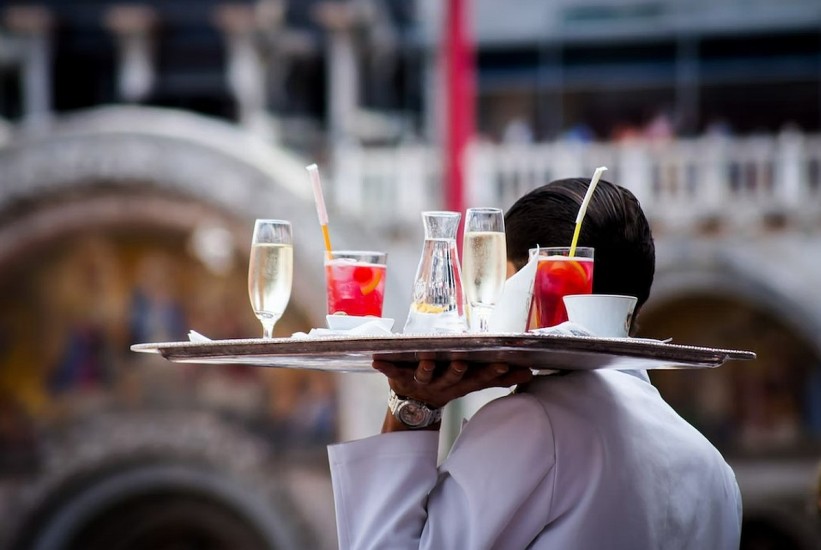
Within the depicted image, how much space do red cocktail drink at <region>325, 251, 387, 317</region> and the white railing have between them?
9.20m

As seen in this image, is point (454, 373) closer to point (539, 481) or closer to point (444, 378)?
point (444, 378)

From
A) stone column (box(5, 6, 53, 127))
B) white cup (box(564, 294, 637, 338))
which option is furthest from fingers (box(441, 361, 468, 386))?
stone column (box(5, 6, 53, 127))

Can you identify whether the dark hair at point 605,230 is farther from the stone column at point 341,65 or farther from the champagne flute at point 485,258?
the stone column at point 341,65

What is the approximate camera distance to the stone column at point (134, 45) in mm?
14805

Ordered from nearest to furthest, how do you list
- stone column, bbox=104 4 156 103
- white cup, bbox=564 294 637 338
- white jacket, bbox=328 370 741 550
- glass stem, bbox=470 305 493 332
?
white jacket, bbox=328 370 741 550, white cup, bbox=564 294 637 338, glass stem, bbox=470 305 493 332, stone column, bbox=104 4 156 103

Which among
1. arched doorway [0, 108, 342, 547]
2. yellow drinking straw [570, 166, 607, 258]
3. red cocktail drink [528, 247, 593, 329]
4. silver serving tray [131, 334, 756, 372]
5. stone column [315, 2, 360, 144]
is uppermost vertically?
stone column [315, 2, 360, 144]

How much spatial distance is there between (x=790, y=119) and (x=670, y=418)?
41.4ft

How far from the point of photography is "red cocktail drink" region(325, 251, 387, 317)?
6.83 feet

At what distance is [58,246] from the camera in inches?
510

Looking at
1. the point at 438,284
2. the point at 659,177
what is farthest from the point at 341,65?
the point at 438,284

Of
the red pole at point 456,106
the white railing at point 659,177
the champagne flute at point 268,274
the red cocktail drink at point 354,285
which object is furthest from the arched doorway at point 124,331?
the red cocktail drink at point 354,285

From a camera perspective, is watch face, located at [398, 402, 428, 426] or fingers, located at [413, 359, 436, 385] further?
watch face, located at [398, 402, 428, 426]

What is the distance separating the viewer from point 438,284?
2.00m

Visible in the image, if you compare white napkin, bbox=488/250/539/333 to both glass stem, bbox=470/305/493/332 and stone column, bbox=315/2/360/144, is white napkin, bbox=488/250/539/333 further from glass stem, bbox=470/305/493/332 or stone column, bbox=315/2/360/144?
stone column, bbox=315/2/360/144
